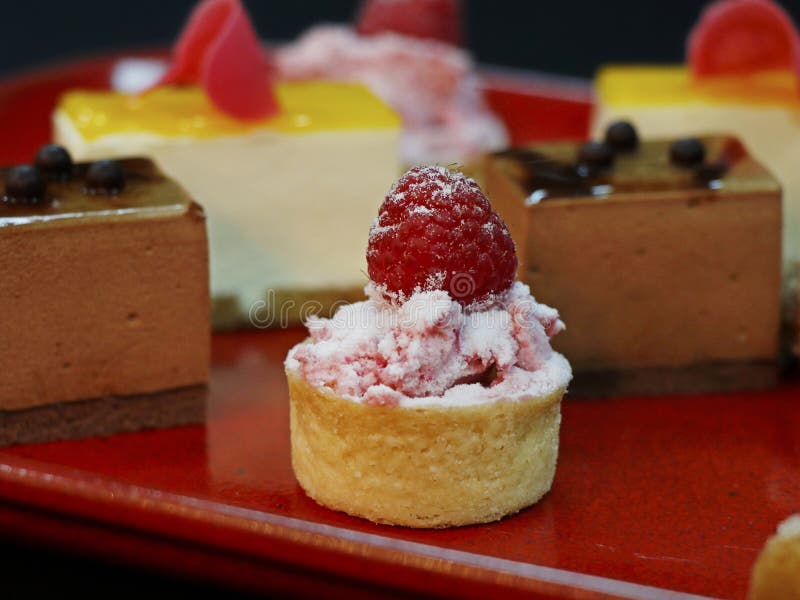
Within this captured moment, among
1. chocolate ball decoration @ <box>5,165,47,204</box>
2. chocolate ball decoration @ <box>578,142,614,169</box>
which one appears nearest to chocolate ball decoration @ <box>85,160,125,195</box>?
chocolate ball decoration @ <box>5,165,47,204</box>

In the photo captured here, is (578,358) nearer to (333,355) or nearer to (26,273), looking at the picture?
(333,355)

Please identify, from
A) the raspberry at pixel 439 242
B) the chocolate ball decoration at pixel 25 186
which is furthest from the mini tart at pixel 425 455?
the chocolate ball decoration at pixel 25 186

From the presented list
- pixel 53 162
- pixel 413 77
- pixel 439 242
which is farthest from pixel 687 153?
pixel 413 77

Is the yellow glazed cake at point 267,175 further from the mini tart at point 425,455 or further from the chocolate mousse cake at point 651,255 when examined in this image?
the mini tart at point 425,455

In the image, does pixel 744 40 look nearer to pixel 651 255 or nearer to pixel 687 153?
pixel 687 153

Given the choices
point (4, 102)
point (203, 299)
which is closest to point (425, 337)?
point (203, 299)

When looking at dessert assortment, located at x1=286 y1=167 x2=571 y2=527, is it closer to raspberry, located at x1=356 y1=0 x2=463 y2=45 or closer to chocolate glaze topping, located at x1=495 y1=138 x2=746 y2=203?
chocolate glaze topping, located at x1=495 y1=138 x2=746 y2=203

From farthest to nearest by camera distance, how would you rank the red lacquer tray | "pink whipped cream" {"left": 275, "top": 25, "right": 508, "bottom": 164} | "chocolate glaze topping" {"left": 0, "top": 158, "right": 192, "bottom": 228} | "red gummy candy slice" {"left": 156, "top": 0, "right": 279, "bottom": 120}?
"pink whipped cream" {"left": 275, "top": 25, "right": 508, "bottom": 164} < "red gummy candy slice" {"left": 156, "top": 0, "right": 279, "bottom": 120} < "chocolate glaze topping" {"left": 0, "top": 158, "right": 192, "bottom": 228} < the red lacquer tray
